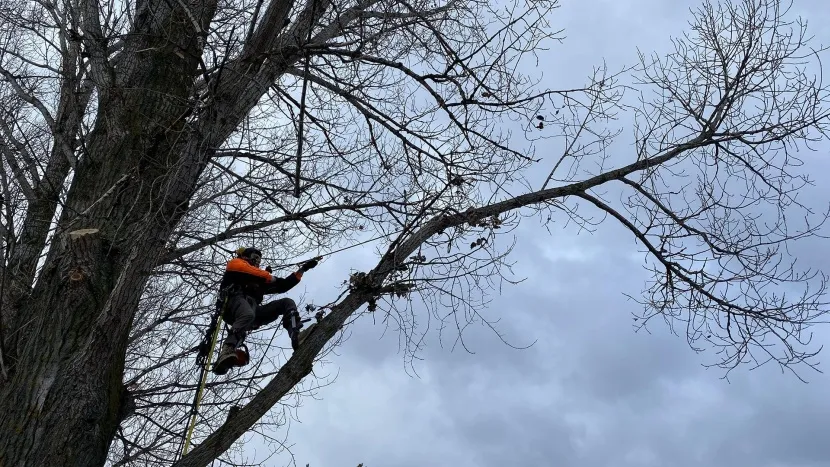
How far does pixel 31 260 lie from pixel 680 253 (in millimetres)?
5625

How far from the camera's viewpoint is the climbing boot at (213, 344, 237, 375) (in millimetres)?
6887

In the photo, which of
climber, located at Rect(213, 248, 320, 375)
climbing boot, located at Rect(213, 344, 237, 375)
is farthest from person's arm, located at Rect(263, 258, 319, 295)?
climbing boot, located at Rect(213, 344, 237, 375)

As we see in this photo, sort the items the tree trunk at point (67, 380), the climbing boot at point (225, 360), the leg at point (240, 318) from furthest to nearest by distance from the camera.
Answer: the leg at point (240, 318)
the climbing boot at point (225, 360)
the tree trunk at point (67, 380)

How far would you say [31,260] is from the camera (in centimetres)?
795

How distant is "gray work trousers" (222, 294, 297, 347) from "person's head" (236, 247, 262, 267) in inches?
17.3

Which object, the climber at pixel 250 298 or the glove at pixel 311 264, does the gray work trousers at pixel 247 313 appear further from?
the glove at pixel 311 264

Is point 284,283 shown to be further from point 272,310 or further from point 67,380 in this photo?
point 67,380

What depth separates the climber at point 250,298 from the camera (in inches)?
281

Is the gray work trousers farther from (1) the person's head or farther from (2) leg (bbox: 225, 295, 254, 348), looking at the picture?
(1) the person's head

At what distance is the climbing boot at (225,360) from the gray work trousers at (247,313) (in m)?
0.08

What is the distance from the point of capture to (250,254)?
774 cm

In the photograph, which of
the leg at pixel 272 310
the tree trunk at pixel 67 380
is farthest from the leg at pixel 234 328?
the tree trunk at pixel 67 380

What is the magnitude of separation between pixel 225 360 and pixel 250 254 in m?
1.17

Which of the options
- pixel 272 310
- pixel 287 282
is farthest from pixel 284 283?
pixel 272 310
